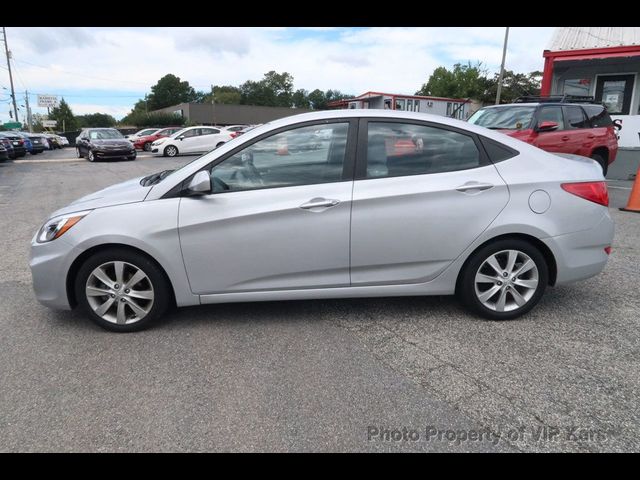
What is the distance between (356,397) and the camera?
2.67m

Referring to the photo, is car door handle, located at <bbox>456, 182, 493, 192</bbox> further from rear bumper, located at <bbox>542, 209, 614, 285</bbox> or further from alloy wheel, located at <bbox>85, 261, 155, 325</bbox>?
alloy wheel, located at <bbox>85, 261, 155, 325</bbox>

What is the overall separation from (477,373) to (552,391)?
43 centimetres

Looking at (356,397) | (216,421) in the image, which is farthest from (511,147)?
(216,421)

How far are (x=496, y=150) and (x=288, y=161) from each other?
5.40ft

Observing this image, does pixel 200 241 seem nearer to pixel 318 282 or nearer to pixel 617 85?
pixel 318 282

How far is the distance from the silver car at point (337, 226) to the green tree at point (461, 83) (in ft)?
160

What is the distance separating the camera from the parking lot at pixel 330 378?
235 cm

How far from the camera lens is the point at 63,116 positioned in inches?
3440

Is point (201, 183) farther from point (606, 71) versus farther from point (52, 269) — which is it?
point (606, 71)

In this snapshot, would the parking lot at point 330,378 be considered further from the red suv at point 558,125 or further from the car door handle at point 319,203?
the red suv at point 558,125

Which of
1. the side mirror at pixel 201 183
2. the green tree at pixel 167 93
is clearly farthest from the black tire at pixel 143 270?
the green tree at pixel 167 93

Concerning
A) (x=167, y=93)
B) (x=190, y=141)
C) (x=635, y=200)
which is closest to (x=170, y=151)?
(x=190, y=141)

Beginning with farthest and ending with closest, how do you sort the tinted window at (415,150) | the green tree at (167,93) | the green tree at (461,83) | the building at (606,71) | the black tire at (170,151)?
the green tree at (167,93)
the green tree at (461,83)
the black tire at (170,151)
the building at (606,71)
the tinted window at (415,150)

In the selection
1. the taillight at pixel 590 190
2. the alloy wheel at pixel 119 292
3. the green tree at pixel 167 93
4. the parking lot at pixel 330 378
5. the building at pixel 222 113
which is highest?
the green tree at pixel 167 93
